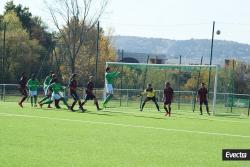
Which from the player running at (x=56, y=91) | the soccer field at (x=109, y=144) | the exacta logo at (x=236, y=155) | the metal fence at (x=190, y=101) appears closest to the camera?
the exacta logo at (x=236, y=155)

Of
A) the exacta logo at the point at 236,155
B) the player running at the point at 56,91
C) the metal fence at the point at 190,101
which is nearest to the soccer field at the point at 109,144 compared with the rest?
the exacta logo at the point at 236,155

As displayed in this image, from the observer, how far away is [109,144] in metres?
14.5

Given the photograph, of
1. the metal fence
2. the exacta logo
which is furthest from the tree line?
the exacta logo

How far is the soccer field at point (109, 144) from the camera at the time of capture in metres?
11.6

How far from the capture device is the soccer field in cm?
1163

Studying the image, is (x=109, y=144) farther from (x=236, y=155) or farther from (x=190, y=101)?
(x=190, y=101)

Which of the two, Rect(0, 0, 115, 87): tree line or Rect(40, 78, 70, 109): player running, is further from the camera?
Rect(0, 0, 115, 87): tree line

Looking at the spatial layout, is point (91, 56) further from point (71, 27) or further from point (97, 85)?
point (97, 85)

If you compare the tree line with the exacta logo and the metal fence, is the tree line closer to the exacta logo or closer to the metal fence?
the metal fence

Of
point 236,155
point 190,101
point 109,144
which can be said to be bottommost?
point 109,144

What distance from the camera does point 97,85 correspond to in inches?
2151

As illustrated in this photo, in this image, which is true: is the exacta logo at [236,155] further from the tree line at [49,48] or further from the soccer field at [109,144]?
the tree line at [49,48]

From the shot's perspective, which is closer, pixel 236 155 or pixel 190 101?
pixel 236 155

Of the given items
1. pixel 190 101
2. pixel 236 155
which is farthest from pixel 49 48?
pixel 236 155
